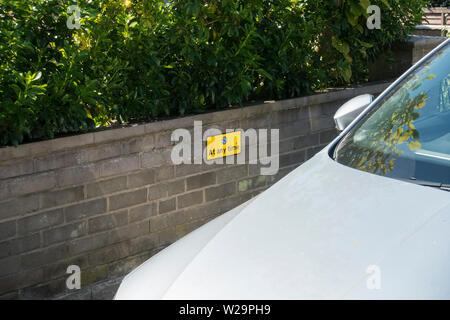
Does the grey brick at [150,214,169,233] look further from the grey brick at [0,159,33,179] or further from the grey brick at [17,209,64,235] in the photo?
the grey brick at [0,159,33,179]

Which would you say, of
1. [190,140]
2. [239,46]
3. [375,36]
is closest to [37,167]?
[190,140]

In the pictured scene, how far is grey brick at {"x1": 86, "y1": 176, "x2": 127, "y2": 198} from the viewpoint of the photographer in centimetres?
491

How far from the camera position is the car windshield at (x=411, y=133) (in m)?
3.27

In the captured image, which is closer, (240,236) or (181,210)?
(240,236)

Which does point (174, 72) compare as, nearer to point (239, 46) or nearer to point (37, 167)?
point (239, 46)

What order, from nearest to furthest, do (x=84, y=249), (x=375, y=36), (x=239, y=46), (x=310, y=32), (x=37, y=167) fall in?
(x=37, y=167) < (x=84, y=249) < (x=239, y=46) < (x=310, y=32) < (x=375, y=36)

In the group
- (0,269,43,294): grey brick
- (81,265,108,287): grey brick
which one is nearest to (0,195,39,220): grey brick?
(0,269,43,294): grey brick

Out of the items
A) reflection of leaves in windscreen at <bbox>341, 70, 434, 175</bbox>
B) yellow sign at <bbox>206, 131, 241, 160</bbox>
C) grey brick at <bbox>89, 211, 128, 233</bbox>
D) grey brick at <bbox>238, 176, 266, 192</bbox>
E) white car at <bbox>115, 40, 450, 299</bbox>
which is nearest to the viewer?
white car at <bbox>115, 40, 450, 299</bbox>

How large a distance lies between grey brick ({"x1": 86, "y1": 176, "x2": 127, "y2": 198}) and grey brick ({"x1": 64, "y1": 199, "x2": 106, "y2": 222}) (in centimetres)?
5

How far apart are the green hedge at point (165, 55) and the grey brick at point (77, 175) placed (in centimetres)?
26

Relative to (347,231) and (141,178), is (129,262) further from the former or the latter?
(347,231)

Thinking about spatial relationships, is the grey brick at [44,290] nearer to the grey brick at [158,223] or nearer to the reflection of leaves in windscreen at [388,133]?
the grey brick at [158,223]

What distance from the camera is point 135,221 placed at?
520 centimetres
